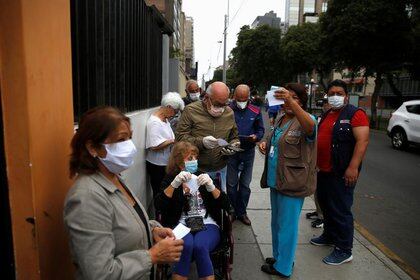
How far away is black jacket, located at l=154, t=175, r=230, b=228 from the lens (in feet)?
10.9

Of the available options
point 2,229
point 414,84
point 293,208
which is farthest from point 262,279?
point 414,84

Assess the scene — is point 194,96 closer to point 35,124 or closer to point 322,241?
point 322,241

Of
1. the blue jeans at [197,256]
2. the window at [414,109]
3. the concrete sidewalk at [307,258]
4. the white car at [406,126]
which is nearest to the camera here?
the blue jeans at [197,256]

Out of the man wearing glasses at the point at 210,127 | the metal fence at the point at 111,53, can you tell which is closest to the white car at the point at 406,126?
the metal fence at the point at 111,53

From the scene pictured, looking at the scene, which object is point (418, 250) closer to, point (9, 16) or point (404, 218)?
point (404, 218)

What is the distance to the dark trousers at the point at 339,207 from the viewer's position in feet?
13.5

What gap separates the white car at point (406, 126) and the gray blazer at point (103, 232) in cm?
1223

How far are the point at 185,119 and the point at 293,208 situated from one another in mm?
1578

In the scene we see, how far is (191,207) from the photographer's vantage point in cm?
341

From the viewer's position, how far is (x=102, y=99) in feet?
11.1

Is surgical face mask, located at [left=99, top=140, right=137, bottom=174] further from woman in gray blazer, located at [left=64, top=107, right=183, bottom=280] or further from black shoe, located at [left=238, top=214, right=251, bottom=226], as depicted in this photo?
black shoe, located at [left=238, top=214, right=251, bottom=226]

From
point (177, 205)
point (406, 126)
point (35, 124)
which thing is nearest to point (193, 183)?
point (177, 205)

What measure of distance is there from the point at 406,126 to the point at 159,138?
1068 cm

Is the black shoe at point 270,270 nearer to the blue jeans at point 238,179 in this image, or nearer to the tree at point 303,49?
the blue jeans at point 238,179
